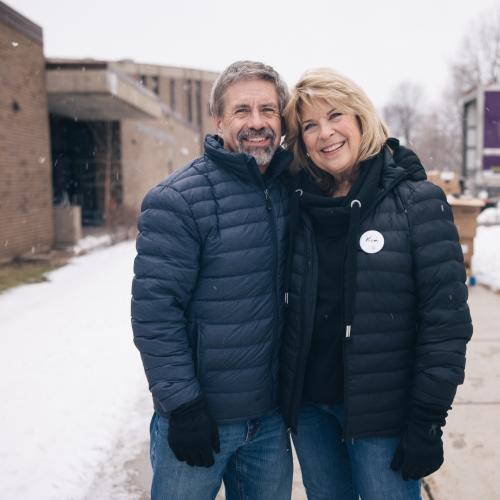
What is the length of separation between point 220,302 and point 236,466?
2.36 feet

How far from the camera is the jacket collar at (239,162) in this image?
1.91 meters

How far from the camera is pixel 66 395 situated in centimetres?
417

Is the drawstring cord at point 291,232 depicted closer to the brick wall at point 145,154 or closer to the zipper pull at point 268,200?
the zipper pull at point 268,200

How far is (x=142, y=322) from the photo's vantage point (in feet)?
5.91

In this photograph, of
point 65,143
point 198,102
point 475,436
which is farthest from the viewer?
point 198,102

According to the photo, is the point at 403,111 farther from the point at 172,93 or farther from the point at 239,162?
the point at 239,162

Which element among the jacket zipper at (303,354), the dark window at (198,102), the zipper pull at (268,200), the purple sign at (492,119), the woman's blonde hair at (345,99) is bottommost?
the jacket zipper at (303,354)

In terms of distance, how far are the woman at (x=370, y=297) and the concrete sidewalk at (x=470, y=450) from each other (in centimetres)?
114

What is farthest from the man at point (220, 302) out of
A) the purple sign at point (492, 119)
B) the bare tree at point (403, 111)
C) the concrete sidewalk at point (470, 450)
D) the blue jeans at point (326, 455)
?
the bare tree at point (403, 111)

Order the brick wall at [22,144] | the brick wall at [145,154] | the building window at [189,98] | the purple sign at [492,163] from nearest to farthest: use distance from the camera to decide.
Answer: the brick wall at [22,144] → the purple sign at [492,163] → the brick wall at [145,154] → the building window at [189,98]

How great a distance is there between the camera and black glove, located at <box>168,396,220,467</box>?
177 centimetres

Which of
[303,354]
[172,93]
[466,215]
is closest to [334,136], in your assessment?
[303,354]

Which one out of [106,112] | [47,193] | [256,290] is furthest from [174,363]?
[106,112]

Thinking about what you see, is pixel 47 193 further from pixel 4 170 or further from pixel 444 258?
pixel 444 258
